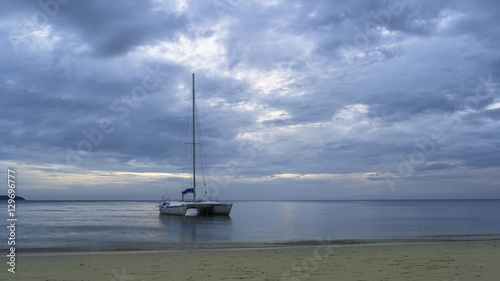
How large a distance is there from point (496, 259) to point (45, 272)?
18705 mm

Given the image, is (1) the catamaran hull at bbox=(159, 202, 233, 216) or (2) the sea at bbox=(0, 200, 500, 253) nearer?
(2) the sea at bbox=(0, 200, 500, 253)

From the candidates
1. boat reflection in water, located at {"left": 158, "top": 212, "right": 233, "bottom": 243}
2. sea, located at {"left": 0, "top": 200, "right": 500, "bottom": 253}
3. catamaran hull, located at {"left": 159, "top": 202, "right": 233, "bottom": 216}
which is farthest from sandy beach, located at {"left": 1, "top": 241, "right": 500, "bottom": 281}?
catamaran hull, located at {"left": 159, "top": 202, "right": 233, "bottom": 216}

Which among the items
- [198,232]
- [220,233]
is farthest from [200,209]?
[220,233]

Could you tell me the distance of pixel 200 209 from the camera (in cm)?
5844

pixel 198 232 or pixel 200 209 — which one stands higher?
pixel 200 209

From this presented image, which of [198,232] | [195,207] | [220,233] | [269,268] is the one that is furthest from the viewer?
[195,207]

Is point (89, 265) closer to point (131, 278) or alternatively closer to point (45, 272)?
point (45, 272)

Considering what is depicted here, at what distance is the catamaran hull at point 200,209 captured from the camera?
55.9 metres

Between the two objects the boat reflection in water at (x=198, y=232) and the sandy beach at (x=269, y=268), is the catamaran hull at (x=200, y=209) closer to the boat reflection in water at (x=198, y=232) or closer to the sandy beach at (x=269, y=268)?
the boat reflection in water at (x=198, y=232)

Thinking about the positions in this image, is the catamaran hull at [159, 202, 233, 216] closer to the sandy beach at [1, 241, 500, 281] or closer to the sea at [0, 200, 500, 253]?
the sea at [0, 200, 500, 253]

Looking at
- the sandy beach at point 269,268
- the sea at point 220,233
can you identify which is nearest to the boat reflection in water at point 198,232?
the sea at point 220,233

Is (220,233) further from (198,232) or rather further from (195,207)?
(195,207)

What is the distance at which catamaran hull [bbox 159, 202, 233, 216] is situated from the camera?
5591 centimetres

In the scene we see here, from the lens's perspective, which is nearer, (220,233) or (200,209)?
(220,233)
